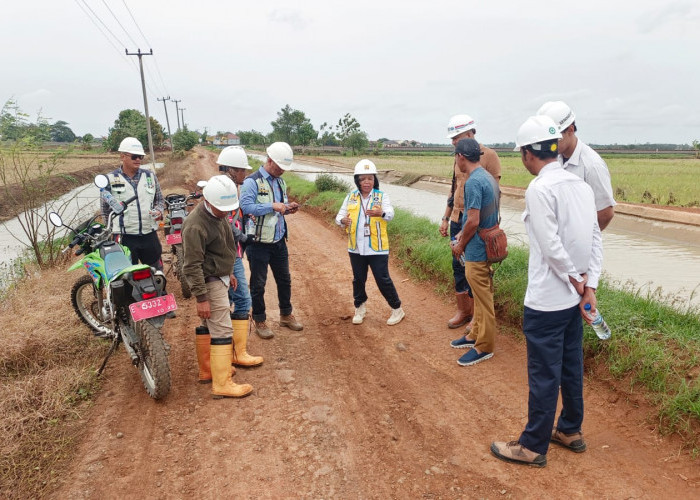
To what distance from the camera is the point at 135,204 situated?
463cm

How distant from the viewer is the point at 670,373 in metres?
3.16

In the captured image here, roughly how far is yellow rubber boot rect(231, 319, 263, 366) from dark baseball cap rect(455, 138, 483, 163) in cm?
242

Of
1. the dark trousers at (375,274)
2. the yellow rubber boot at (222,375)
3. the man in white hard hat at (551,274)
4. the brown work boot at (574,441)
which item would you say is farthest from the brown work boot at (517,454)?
the dark trousers at (375,274)

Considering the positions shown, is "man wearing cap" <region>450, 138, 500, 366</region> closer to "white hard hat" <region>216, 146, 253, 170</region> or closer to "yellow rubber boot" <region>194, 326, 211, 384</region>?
"white hard hat" <region>216, 146, 253, 170</region>

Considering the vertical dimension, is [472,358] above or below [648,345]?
below

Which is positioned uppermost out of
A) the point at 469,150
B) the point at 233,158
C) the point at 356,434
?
the point at 469,150

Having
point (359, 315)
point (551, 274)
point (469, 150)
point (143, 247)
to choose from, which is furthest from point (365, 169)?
point (551, 274)

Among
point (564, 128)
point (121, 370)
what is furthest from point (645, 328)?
point (121, 370)

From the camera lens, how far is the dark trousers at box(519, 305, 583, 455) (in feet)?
8.40

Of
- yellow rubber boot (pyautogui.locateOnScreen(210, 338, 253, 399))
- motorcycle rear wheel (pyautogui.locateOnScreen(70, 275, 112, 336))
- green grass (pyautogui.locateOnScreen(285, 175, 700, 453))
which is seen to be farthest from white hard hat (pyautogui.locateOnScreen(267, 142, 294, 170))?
green grass (pyautogui.locateOnScreen(285, 175, 700, 453))

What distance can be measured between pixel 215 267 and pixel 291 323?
158cm

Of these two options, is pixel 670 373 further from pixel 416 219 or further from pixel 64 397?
pixel 416 219

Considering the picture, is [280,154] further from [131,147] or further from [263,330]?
[263,330]

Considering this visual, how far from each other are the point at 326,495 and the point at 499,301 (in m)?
3.19
